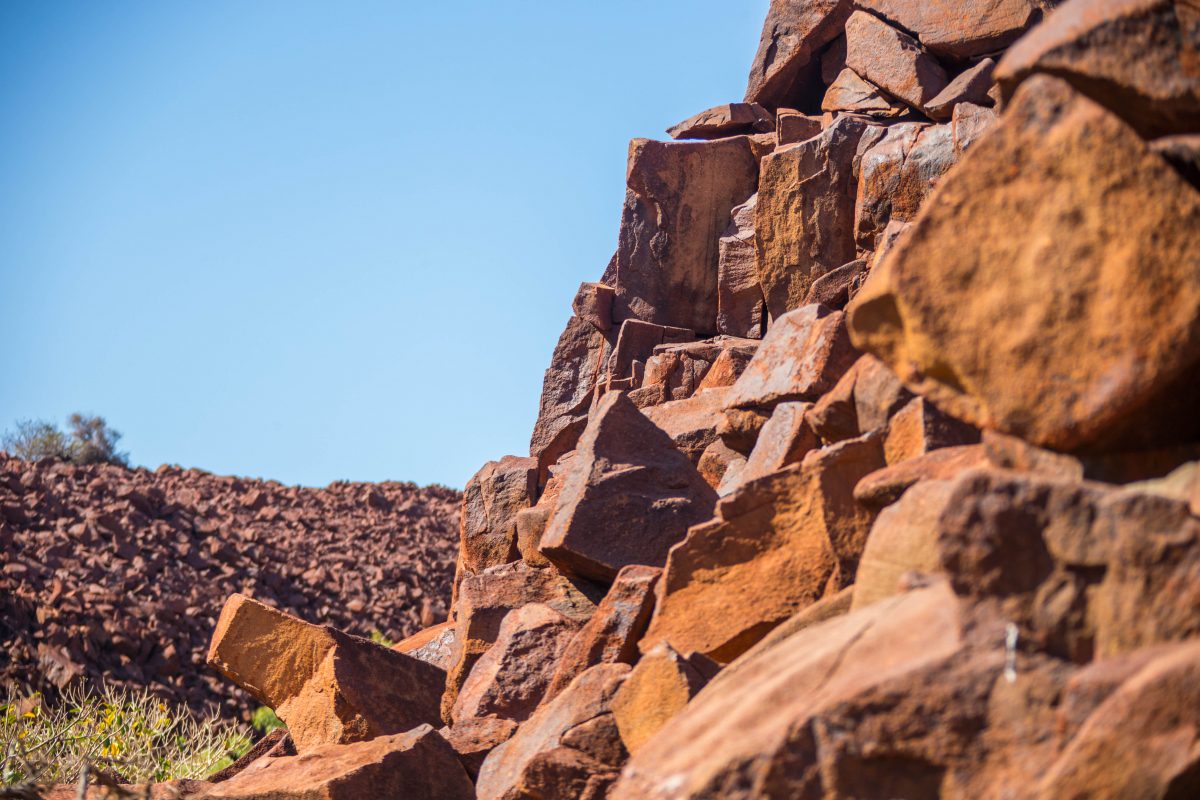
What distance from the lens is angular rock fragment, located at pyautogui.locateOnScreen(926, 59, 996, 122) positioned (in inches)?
381

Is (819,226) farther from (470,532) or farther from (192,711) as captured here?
(192,711)

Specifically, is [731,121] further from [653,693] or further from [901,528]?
[901,528]

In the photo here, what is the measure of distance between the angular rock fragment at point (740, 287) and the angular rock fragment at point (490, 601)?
3584 millimetres

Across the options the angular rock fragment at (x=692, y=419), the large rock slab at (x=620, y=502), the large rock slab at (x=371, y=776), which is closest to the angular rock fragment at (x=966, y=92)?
the angular rock fragment at (x=692, y=419)

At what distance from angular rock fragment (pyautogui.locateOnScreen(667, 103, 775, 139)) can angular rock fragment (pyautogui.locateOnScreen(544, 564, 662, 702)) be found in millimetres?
6613

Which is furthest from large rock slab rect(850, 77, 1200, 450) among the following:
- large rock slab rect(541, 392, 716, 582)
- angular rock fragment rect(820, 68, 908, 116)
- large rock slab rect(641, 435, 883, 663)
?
angular rock fragment rect(820, 68, 908, 116)

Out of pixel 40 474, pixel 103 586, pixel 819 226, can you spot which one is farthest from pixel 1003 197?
pixel 40 474

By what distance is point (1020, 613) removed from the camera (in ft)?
10.5

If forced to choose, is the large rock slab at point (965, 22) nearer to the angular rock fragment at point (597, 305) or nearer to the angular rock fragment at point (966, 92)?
the angular rock fragment at point (966, 92)

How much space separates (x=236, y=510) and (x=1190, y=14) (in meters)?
24.8

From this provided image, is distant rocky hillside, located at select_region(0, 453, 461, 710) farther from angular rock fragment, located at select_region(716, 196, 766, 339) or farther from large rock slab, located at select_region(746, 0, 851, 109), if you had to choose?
large rock slab, located at select_region(746, 0, 851, 109)

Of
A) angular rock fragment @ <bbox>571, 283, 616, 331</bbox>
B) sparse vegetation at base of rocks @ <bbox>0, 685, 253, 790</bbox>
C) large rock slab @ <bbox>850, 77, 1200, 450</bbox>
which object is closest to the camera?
large rock slab @ <bbox>850, 77, 1200, 450</bbox>

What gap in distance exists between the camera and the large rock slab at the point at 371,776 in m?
5.83

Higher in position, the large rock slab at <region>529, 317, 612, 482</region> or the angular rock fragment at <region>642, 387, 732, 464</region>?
the large rock slab at <region>529, 317, 612, 482</region>
